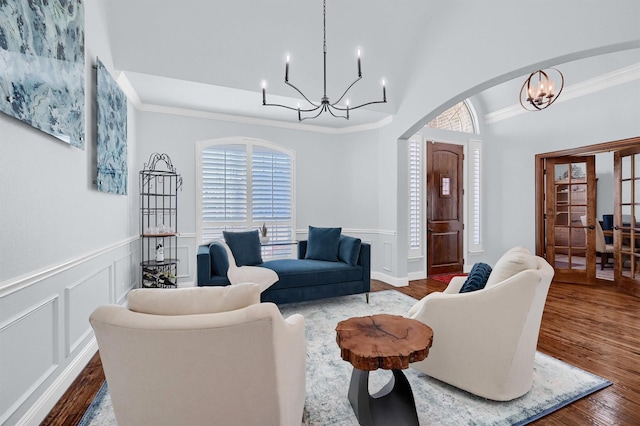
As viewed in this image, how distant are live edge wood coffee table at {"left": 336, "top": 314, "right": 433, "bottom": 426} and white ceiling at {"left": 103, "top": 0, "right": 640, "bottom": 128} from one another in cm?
318

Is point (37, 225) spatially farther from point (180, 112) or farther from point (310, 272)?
point (180, 112)

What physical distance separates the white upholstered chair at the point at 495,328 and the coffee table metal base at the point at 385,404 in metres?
0.45

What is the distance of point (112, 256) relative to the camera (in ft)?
9.96

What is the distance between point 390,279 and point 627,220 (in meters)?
3.44

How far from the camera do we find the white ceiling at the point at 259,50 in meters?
3.21

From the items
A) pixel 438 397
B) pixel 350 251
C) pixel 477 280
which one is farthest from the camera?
pixel 350 251

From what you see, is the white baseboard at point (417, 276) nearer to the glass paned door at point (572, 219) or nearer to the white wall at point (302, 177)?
the white wall at point (302, 177)

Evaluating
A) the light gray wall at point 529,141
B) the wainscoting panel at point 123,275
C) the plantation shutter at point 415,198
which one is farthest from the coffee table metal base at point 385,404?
the light gray wall at point 529,141

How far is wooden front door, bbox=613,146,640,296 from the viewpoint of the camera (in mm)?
4199

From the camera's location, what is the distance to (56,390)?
74.7 inches

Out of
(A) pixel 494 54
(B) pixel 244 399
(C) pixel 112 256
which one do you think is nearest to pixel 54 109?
(C) pixel 112 256

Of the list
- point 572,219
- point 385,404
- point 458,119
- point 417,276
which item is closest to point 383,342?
point 385,404

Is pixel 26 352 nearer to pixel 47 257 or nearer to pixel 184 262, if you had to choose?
pixel 47 257

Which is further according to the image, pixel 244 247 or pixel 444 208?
pixel 444 208
